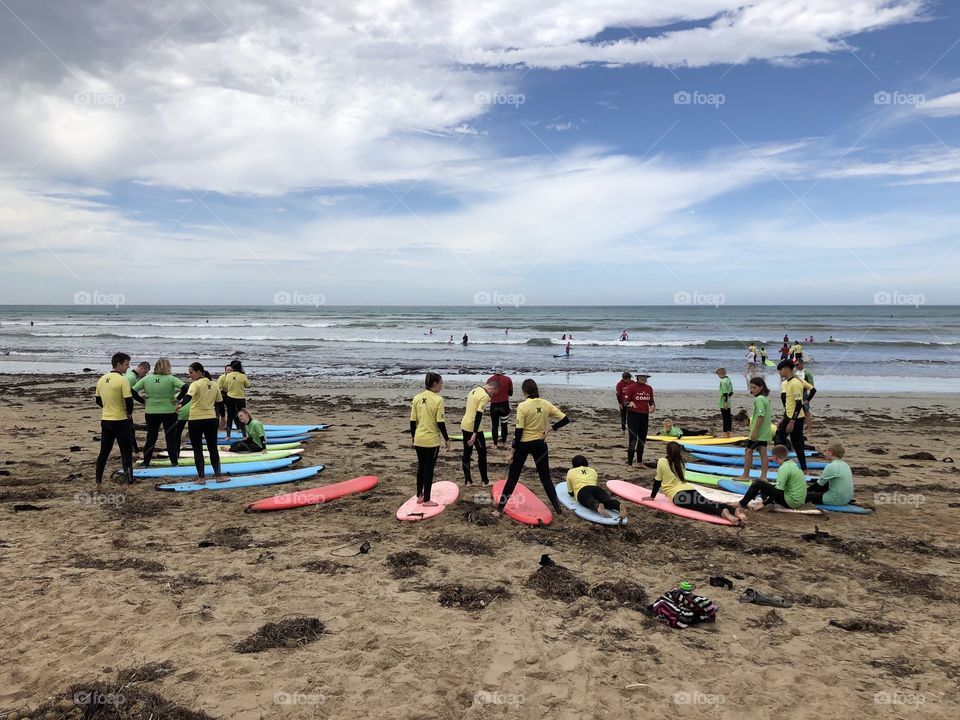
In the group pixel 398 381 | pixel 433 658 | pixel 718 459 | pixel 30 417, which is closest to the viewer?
pixel 433 658

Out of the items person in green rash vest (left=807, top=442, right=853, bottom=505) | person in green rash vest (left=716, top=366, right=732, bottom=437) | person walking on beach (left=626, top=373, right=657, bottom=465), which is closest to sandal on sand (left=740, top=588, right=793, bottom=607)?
person in green rash vest (left=807, top=442, right=853, bottom=505)

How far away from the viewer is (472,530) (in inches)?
272

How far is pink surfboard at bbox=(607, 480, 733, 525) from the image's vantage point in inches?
288

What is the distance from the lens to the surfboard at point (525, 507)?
713 centimetres

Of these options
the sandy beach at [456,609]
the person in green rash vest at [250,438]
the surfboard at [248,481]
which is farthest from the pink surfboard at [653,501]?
the person in green rash vest at [250,438]

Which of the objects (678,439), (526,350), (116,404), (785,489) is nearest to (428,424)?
(116,404)

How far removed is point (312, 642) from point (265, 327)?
209 feet

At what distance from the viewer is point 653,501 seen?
25.7 ft

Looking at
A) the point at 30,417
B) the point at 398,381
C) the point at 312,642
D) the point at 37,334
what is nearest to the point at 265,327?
the point at 37,334

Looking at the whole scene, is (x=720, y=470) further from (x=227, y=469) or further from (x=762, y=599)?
(x=227, y=469)

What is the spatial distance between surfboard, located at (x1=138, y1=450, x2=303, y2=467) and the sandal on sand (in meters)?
7.89

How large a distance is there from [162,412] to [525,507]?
18.9ft

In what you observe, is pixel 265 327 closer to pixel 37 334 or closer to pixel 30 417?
pixel 37 334

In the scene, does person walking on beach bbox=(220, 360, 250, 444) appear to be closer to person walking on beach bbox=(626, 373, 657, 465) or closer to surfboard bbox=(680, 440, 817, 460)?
person walking on beach bbox=(626, 373, 657, 465)
